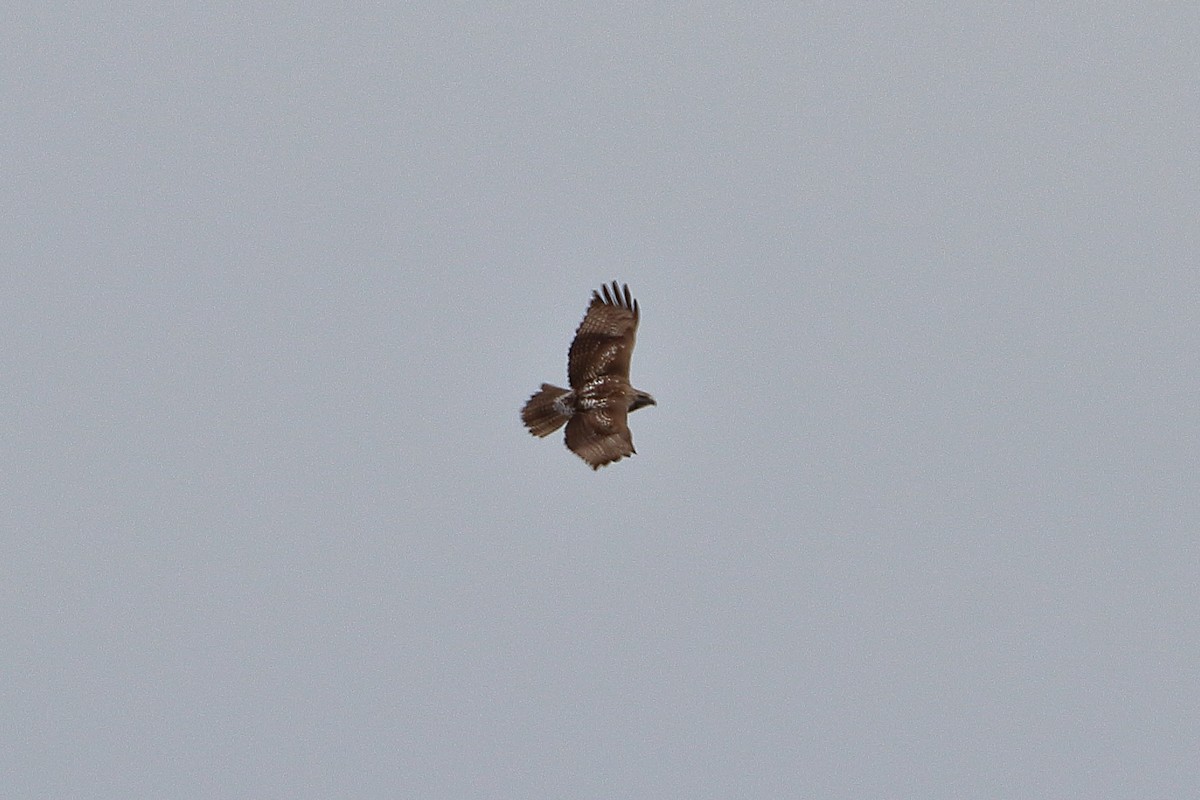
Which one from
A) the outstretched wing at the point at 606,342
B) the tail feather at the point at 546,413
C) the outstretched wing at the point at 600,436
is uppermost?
the outstretched wing at the point at 606,342

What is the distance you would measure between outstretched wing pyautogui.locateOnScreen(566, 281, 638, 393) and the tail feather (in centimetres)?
52

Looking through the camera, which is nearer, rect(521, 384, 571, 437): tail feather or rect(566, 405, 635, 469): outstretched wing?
rect(566, 405, 635, 469): outstretched wing

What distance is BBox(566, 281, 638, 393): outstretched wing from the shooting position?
3906cm

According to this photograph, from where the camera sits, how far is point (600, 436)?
37406mm

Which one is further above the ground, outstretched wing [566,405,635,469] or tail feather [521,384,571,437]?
tail feather [521,384,571,437]

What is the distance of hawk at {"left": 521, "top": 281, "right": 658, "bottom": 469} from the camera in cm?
3812

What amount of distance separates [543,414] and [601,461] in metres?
2.67

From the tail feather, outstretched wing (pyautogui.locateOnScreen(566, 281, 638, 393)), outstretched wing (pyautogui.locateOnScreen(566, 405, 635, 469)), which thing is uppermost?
outstretched wing (pyautogui.locateOnScreen(566, 281, 638, 393))

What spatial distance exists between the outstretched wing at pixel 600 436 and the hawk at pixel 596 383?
2 cm

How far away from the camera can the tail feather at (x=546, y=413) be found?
1522 inches

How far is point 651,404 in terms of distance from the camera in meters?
39.1

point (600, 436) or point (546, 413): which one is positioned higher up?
point (546, 413)

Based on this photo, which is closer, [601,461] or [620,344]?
[601,461]

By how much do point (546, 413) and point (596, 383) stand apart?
130 centimetres
